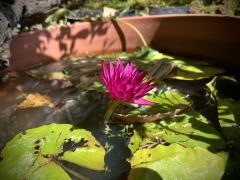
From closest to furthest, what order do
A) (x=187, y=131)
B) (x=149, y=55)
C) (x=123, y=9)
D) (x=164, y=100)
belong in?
1. (x=187, y=131)
2. (x=164, y=100)
3. (x=149, y=55)
4. (x=123, y=9)

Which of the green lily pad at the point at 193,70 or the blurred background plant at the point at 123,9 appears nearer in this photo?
the green lily pad at the point at 193,70

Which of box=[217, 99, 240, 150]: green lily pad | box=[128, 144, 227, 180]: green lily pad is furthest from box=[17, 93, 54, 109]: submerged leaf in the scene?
box=[217, 99, 240, 150]: green lily pad

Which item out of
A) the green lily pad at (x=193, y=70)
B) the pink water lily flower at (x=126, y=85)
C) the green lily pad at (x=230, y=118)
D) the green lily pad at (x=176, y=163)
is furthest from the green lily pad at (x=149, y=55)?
the green lily pad at (x=176, y=163)

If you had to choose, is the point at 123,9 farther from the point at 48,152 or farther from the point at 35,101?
the point at 48,152

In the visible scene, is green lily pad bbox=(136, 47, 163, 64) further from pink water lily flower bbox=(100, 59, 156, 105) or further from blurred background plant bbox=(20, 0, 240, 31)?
pink water lily flower bbox=(100, 59, 156, 105)

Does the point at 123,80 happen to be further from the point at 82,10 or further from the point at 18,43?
the point at 82,10

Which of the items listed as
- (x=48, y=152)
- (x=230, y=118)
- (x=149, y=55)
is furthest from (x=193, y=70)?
(x=48, y=152)

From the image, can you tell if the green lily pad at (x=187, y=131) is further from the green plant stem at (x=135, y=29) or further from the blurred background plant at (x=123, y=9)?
the blurred background plant at (x=123, y=9)
